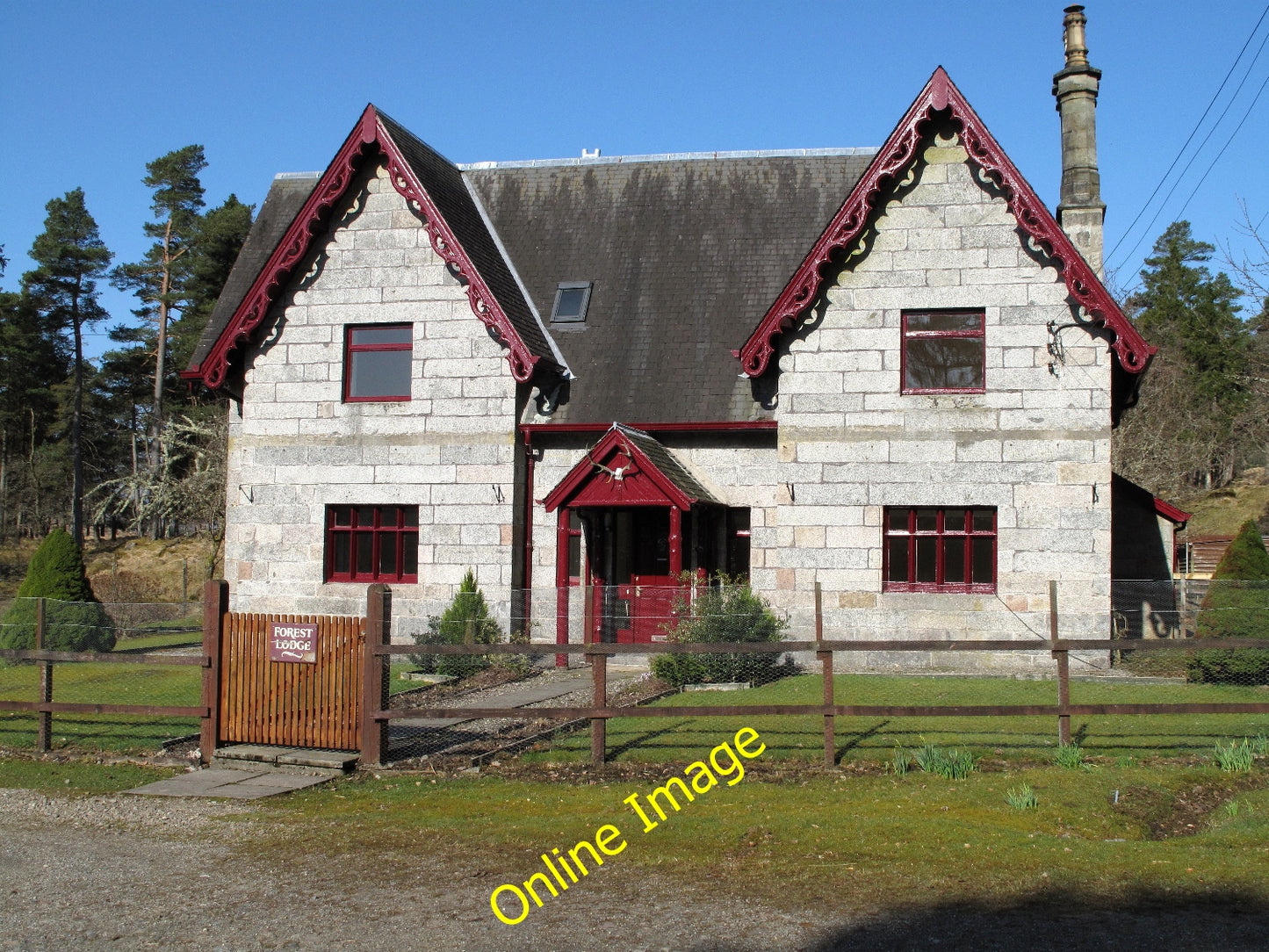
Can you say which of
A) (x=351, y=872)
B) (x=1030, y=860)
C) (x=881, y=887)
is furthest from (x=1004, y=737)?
(x=351, y=872)

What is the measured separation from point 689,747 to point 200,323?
140 feet

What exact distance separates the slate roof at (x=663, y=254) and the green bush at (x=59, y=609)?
8916mm

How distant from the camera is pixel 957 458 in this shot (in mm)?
19031

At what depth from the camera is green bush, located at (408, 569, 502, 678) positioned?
18172 mm

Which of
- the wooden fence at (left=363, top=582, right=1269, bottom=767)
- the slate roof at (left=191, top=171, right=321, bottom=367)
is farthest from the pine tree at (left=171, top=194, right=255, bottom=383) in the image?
the wooden fence at (left=363, top=582, right=1269, bottom=767)

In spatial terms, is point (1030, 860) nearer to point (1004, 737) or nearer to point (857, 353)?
point (1004, 737)

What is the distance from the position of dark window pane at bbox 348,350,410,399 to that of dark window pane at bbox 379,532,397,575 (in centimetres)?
264

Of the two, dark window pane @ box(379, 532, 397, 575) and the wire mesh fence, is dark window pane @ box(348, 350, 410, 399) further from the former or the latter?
the wire mesh fence

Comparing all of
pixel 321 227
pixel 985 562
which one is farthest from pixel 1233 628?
pixel 321 227

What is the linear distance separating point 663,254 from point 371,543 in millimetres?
8047

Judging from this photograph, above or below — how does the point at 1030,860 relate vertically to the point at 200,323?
below

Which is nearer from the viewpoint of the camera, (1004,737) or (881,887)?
(881,887)

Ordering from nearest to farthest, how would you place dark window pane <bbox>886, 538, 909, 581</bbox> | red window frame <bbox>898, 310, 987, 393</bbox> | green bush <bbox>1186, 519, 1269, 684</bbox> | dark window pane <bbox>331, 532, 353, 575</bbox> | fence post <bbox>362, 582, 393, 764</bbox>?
fence post <bbox>362, 582, 393, 764</bbox> → green bush <bbox>1186, 519, 1269, 684</bbox> → red window frame <bbox>898, 310, 987, 393</bbox> → dark window pane <bbox>886, 538, 909, 581</bbox> → dark window pane <bbox>331, 532, 353, 575</bbox>

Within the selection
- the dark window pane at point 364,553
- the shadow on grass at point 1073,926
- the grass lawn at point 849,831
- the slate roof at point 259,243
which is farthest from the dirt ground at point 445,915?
the slate roof at point 259,243
